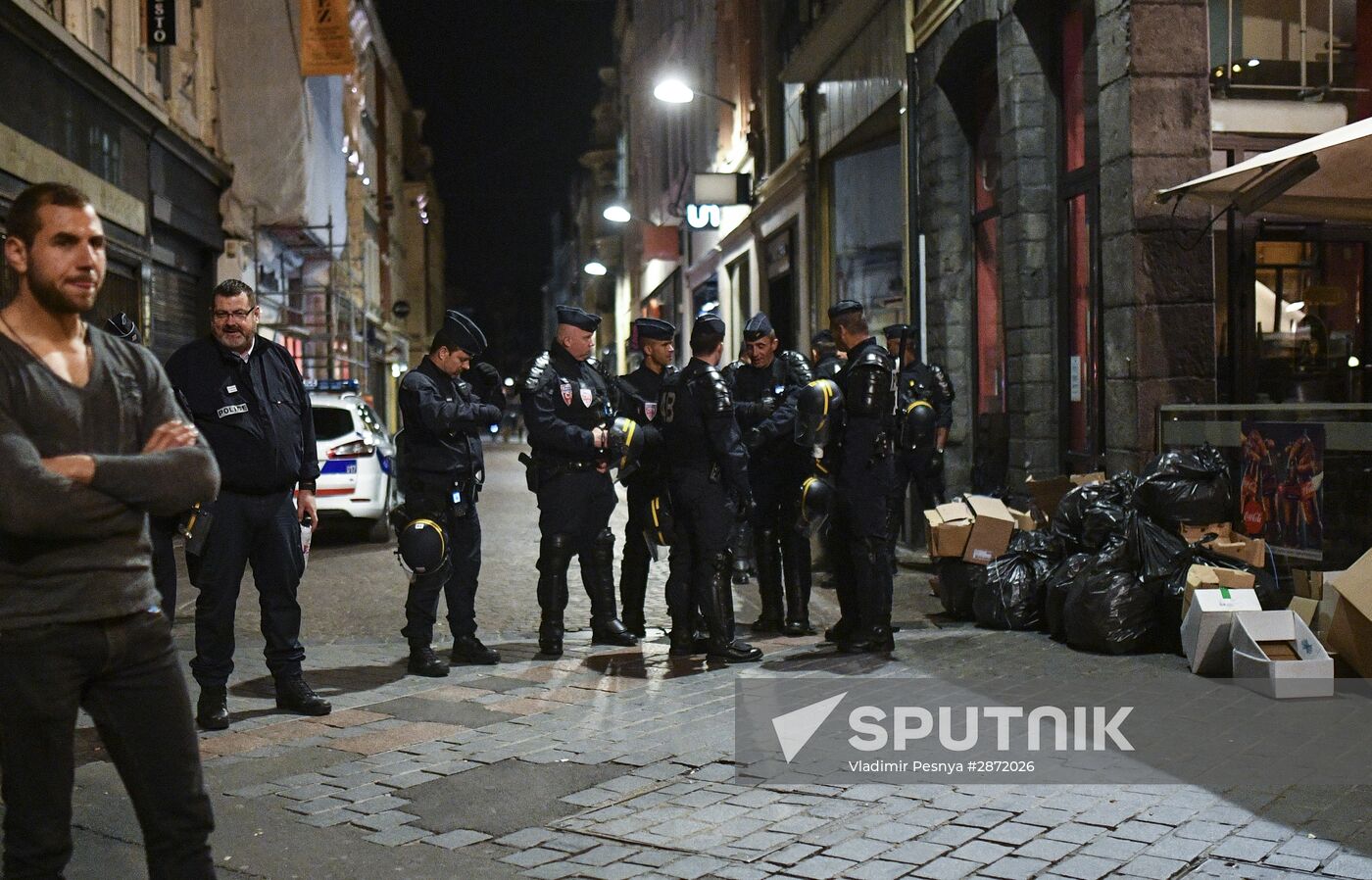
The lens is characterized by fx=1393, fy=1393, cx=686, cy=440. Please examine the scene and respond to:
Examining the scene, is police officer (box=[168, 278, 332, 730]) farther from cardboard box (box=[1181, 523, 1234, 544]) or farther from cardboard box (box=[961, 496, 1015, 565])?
cardboard box (box=[1181, 523, 1234, 544])

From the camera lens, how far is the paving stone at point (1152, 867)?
13.2 ft

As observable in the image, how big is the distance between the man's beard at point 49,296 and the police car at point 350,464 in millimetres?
10849

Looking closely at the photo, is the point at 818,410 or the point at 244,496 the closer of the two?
the point at 244,496

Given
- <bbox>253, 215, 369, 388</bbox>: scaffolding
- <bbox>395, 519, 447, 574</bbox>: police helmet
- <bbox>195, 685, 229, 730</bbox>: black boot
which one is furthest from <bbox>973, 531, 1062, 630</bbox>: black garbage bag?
<bbox>253, 215, 369, 388</bbox>: scaffolding

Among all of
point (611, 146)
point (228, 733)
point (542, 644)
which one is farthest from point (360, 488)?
point (611, 146)

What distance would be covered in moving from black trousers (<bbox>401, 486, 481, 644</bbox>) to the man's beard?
4.40 meters

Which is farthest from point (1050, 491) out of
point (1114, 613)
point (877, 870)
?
point (877, 870)

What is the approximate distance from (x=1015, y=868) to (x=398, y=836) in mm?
1970

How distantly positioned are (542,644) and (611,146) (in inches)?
2044

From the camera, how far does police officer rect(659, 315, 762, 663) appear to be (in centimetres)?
Result: 759

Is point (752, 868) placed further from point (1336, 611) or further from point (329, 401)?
point (329, 401)

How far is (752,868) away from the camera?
416 centimetres

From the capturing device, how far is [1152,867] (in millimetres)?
4086

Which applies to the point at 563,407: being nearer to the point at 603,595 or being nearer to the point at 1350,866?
the point at 603,595
